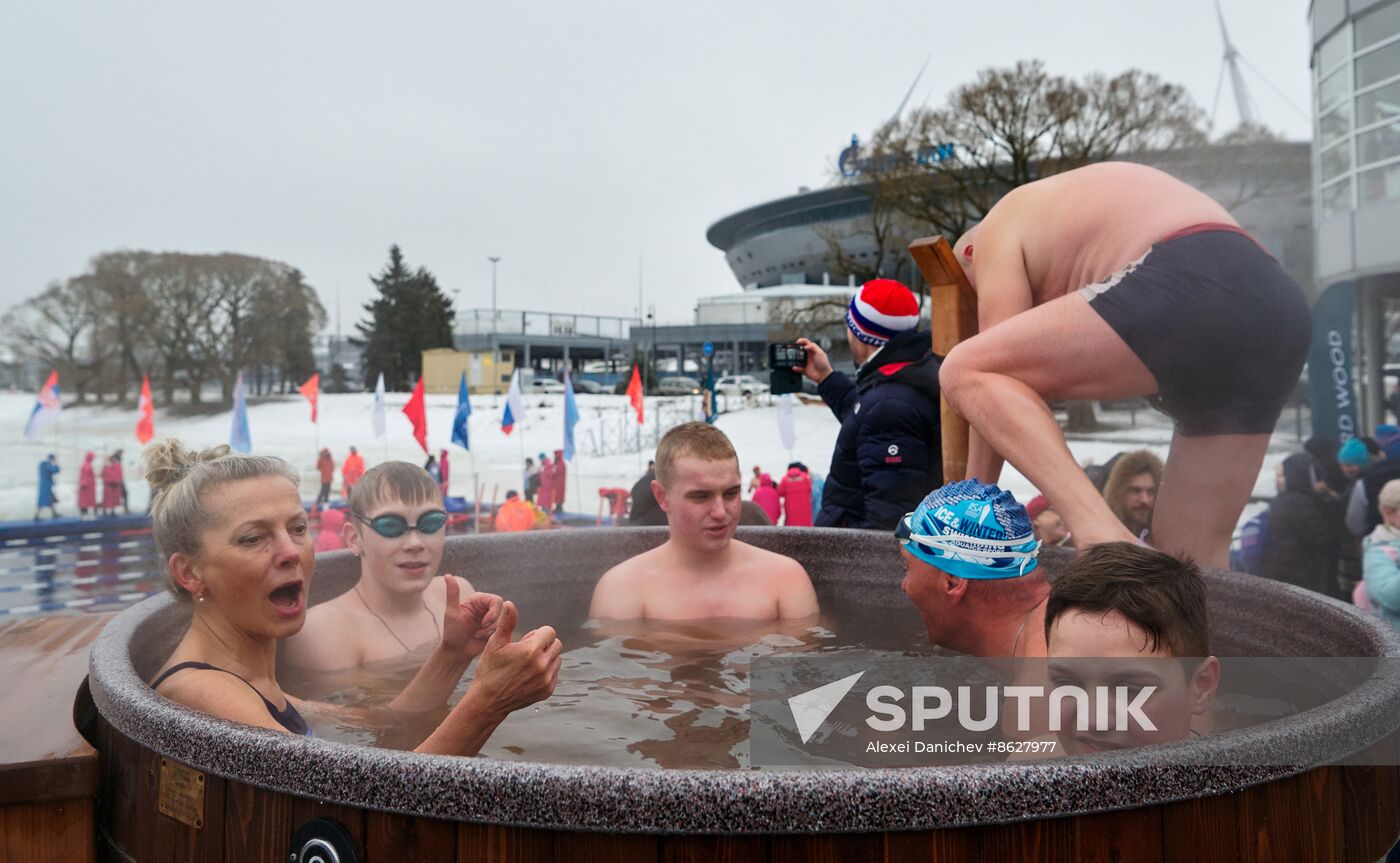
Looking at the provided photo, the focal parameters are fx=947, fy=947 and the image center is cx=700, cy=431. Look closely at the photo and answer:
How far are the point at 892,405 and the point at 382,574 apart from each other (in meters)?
1.76

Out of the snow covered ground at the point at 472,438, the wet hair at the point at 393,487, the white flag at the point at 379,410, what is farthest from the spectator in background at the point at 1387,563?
the white flag at the point at 379,410

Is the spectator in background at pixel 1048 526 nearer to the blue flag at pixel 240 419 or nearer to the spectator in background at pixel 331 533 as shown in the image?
the spectator in background at pixel 331 533

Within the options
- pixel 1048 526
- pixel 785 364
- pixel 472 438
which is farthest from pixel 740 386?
pixel 785 364

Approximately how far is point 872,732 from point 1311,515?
14.2 feet

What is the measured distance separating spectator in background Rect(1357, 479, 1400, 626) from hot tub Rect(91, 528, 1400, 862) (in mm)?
2507

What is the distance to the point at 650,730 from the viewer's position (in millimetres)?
1989

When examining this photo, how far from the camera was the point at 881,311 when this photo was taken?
335cm

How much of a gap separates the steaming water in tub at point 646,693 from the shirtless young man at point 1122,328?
1.75 feet

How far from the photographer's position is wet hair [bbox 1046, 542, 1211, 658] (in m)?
1.30

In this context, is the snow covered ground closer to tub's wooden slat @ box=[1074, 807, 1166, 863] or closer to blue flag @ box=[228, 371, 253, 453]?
blue flag @ box=[228, 371, 253, 453]

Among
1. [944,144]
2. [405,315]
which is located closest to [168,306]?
[405,315]

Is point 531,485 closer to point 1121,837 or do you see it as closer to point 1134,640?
point 1134,640

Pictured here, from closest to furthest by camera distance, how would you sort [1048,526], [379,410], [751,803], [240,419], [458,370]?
[751,803] → [1048,526] → [240,419] → [379,410] → [458,370]

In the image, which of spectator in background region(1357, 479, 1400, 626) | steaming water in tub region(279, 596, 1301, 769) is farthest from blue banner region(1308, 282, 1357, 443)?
steaming water in tub region(279, 596, 1301, 769)
